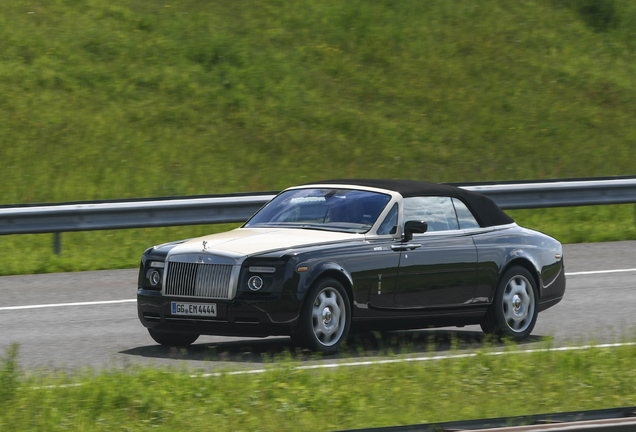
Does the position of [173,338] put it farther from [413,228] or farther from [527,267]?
[527,267]

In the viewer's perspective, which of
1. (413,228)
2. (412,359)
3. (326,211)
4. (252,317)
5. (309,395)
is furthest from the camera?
(326,211)

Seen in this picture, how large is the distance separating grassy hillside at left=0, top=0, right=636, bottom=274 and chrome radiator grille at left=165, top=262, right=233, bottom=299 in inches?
298

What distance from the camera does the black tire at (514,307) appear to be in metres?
9.99

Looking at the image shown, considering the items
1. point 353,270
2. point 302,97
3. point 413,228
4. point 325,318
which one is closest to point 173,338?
point 325,318

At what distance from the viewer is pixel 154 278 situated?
9.15 meters

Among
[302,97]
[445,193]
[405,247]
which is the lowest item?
[405,247]

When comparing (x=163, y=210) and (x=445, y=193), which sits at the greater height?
(x=445, y=193)

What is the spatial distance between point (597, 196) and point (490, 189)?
1880 mm

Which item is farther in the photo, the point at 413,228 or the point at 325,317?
the point at 413,228

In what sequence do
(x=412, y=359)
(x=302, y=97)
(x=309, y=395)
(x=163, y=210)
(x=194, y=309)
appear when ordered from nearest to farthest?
1. (x=309, y=395)
2. (x=412, y=359)
3. (x=194, y=309)
4. (x=163, y=210)
5. (x=302, y=97)

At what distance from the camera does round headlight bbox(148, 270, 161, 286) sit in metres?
9.10

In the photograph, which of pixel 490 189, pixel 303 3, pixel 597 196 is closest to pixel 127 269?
pixel 490 189

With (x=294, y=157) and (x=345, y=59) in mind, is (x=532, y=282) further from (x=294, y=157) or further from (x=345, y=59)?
(x=345, y=59)

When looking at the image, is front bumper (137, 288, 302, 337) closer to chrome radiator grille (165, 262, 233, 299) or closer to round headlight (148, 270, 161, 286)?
chrome radiator grille (165, 262, 233, 299)
